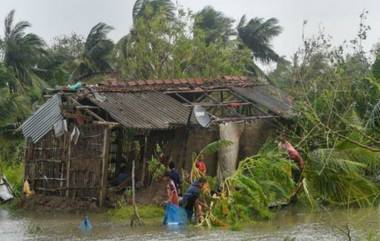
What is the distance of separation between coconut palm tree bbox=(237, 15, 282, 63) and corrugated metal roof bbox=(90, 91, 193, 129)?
20572 millimetres

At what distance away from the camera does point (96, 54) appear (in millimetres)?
33281

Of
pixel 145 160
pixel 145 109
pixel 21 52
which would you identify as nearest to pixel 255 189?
pixel 145 160

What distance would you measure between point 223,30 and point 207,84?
16.6 metres

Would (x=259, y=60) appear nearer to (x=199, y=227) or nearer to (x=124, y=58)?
(x=124, y=58)

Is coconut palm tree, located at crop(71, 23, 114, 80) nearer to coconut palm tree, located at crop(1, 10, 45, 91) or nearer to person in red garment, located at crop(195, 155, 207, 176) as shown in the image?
coconut palm tree, located at crop(1, 10, 45, 91)

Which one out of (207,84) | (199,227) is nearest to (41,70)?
(207,84)

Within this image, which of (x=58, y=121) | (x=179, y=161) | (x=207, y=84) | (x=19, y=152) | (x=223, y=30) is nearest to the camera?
(x=58, y=121)

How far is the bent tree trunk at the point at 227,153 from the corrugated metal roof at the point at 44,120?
150 inches

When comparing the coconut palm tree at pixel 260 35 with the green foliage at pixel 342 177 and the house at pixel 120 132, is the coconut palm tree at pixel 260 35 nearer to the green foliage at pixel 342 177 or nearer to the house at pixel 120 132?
the house at pixel 120 132

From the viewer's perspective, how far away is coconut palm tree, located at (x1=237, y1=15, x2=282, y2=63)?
38906mm

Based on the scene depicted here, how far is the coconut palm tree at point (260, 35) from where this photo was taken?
128 ft

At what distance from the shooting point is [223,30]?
36844 millimetres

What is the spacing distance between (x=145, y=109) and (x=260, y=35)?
22.1m

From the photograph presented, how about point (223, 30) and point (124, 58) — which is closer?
point (124, 58)
